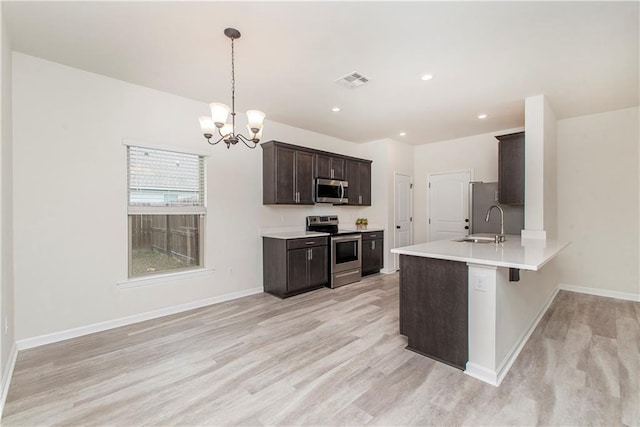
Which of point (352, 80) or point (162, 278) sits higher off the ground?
point (352, 80)

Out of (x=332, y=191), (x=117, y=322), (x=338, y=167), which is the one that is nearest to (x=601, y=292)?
(x=332, y=191)

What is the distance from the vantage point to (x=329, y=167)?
509 cm

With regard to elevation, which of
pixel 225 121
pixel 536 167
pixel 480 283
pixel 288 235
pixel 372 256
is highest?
pixel 225 121

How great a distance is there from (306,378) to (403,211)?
4.58 meters

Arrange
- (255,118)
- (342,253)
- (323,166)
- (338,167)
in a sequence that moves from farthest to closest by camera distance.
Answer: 1. (338,167)
2. (323,166)
3. (342,253)
4. (255,118)

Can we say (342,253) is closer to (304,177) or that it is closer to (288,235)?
(288,235)

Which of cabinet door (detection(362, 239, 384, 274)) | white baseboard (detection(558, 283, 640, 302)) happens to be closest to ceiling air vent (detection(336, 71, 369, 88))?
cabinet door (detection(362, 239, 384, 274))

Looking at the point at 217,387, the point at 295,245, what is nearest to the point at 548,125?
the point at 295,245

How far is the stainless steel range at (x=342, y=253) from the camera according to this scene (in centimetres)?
468

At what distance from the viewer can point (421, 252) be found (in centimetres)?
253

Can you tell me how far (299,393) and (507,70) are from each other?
3.52 metres

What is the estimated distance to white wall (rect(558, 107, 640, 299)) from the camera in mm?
4102

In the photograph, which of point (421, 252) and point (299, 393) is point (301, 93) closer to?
point (421, 252)

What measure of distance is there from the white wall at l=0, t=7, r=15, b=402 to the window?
0.96 metres
